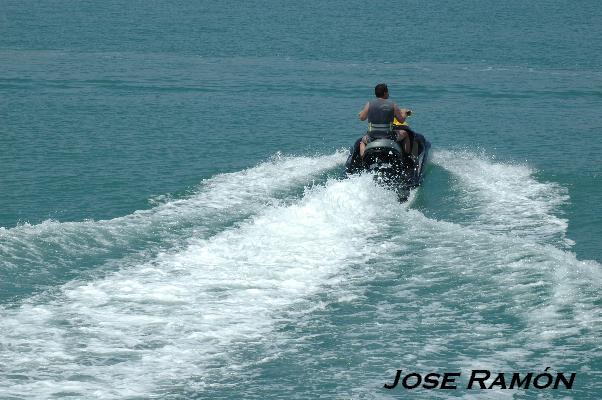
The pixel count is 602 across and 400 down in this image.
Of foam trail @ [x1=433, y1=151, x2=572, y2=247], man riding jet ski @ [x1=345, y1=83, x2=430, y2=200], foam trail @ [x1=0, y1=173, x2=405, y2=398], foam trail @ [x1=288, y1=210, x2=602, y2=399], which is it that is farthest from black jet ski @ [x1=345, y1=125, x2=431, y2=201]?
foam trail @ [x1=288, y1=210, x2=602, y2=399]

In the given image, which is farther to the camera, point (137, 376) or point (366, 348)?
point (366, 348)

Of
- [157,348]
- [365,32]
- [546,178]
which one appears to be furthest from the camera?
[365,32]

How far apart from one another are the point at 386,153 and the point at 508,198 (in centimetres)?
230

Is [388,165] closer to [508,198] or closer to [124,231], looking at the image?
[508,198]

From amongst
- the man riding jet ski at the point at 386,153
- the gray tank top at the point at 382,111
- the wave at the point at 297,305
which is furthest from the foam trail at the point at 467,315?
the gray tank top at the point at 382,111

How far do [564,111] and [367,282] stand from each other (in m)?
17.3

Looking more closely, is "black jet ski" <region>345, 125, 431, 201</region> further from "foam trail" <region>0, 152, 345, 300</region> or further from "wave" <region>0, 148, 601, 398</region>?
"foam trail" <region>0, 152, 345, 300</region>

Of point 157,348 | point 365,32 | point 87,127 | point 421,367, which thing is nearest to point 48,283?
point 157,348

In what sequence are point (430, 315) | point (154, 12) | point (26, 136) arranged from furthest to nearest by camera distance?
point (154, 12) → point (26, 136) → point (430, 315)

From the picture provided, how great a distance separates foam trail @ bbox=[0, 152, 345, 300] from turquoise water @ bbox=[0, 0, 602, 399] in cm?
4

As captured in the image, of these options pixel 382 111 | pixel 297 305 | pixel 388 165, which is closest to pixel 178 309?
pixel 297 305

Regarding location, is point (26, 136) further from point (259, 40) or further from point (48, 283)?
point (259, 40)

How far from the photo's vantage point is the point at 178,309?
37.8 ft

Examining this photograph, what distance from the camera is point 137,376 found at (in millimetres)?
9812
